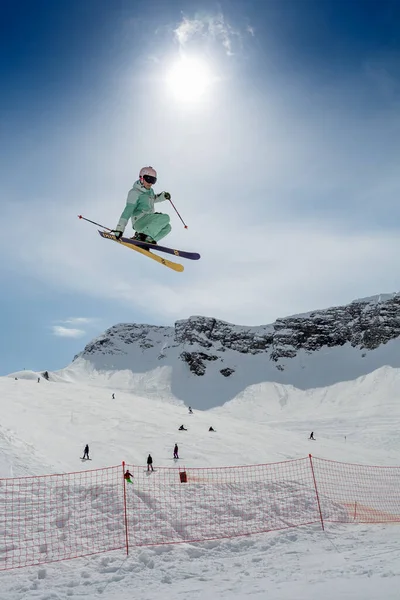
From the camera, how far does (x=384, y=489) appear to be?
18688 mm

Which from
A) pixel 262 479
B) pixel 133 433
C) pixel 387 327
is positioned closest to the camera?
pixel 262 479

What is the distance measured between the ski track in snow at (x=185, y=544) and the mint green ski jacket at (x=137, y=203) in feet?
21.8

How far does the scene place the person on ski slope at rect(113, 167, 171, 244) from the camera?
8.05 meters

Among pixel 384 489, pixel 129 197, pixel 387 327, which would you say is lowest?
pixel 384 489

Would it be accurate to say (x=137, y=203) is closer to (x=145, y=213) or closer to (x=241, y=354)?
(x=145, y=213)

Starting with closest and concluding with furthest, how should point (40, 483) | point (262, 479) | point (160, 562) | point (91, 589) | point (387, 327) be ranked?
point (91, 589) → point (160, 562) → point (40, 483) → point (262, 479) → point (387, 327)

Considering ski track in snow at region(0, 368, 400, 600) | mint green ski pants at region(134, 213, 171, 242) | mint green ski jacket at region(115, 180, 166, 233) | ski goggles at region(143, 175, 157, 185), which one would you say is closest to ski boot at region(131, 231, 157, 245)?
mint green ski pants at region(134, 213, 171, 242)

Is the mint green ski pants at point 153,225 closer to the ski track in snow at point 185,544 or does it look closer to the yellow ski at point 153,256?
the yellow ski at point 153,256

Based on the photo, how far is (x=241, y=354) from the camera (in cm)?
11488

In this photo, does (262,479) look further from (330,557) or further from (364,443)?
(364,443)

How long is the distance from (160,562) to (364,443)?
35.3 metres

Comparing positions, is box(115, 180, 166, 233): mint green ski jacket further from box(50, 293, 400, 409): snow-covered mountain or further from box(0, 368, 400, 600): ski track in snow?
box(50, 293, 400, 409): snow-covered mountain

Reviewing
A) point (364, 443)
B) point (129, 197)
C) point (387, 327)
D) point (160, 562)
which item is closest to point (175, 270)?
point (129, 197)

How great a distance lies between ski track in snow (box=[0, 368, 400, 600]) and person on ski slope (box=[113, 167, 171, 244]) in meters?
6.51
